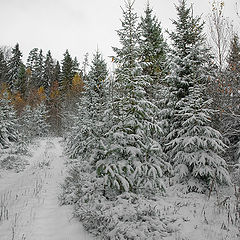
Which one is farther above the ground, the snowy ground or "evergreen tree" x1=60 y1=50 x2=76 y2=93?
"evergreen tree" x1=60 y1=50 x2=76 y2=93

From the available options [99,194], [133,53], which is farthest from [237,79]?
[99,194]

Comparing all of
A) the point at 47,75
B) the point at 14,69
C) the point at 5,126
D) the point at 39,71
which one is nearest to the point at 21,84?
the point at 14,69

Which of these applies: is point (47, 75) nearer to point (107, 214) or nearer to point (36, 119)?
point (36, 119)

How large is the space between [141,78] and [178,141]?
330cm

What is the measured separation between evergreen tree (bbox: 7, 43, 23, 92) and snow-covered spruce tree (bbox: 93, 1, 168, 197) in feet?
146

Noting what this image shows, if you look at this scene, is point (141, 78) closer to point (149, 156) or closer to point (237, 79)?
point (149, 156)

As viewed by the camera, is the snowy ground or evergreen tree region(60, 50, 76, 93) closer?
the snowy ground

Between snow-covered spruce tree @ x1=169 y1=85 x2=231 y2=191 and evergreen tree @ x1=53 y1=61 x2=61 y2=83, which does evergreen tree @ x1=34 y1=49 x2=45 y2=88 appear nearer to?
evergreen tree @ x1=53 y1=61 x2=61 y2=83

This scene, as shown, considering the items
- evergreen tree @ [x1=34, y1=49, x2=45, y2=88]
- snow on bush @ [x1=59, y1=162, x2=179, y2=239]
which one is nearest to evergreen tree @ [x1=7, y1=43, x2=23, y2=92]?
evergreen tree @ [x1=34, y1=49, x2=45, y2=88]

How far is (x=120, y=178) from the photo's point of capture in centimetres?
532

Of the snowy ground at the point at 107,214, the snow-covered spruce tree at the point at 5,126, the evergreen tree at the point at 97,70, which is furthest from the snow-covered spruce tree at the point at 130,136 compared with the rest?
the snow-covered spruce tree at the point at 5,126

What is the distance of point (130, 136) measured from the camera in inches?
231

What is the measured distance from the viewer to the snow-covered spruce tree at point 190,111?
702 centimetres

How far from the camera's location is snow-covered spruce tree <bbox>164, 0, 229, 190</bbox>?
276 inches
